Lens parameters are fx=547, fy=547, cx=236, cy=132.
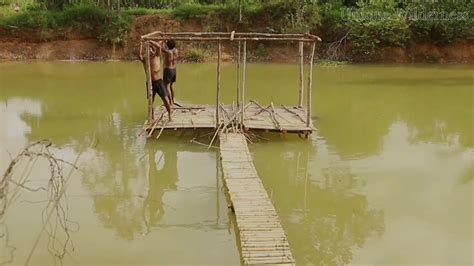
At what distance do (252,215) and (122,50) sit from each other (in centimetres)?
1491

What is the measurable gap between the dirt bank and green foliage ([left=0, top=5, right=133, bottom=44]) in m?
0.22

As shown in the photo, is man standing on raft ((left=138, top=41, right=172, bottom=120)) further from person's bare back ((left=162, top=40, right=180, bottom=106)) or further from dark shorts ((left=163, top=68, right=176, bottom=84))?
dark shorts ((left=163, top=68, right=176, bottom=84))

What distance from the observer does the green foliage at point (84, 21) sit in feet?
62.5

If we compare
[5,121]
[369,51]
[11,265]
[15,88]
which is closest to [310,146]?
[11,265]

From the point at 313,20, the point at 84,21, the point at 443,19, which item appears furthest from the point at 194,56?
the point at 443,19

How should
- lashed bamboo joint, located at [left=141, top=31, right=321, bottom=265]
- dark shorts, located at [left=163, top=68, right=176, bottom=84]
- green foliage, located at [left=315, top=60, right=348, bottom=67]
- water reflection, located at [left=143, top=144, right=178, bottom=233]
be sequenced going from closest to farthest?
lashed bamboo joint, located at [left=141, top=31, right=321, bottom=265] < water reflection, located at [left=143, top=144, right=178, bottom=233] < dark shorts, located at [left=163, top=68, right=176, bottom=84] < green foliage, located at [left=315, top=60, right=348, bottom=67]

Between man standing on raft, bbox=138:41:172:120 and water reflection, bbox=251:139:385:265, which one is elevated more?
man standing on raft, bbox=138:41:172:120

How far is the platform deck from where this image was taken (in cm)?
889

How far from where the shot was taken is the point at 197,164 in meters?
7.91

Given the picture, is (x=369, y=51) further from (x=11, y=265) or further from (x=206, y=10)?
(x=11, y=265)

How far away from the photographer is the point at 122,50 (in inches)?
763

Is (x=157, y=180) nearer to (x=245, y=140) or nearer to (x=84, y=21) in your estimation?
(x=245, y=140)

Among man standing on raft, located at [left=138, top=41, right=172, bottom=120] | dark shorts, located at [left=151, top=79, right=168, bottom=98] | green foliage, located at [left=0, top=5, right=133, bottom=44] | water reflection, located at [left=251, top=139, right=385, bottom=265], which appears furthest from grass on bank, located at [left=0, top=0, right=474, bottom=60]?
water reflection, located at [left=251, top=139, right=385, bottom=265]

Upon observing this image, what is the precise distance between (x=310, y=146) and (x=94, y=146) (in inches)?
136
